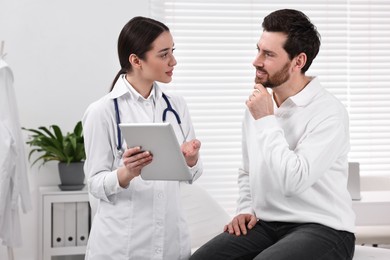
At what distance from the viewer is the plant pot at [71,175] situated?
4.26 meters

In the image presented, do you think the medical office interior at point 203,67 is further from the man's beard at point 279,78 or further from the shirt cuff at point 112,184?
the shirt cuff at point 112,184

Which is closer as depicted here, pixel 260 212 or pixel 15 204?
pixel 260 212

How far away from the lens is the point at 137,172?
7.07ft

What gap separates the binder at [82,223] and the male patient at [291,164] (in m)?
1.89

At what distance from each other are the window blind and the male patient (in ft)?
7.06

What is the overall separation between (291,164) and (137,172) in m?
0.50

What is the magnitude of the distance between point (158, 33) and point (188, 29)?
236 cm

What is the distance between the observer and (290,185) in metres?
2.20

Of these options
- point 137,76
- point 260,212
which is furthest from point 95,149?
point 260,212

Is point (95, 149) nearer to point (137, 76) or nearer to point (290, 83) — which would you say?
point (137, 76)

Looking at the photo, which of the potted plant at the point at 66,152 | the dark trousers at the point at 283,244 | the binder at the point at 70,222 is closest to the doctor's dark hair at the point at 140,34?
the dark trousers at the point at 283,244

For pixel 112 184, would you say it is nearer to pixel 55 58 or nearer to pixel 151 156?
pixel 151 156

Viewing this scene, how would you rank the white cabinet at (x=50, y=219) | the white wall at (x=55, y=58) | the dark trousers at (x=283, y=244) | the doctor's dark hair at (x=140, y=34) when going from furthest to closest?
the white wall at (x=55, y=58)
the white cabinet at (x=50, y=219)
the doctor's dark hair at (x=140, y=34)
the dark trousers at (x=283, y=244)

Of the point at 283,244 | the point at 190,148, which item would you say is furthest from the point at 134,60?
the point at 283,244
